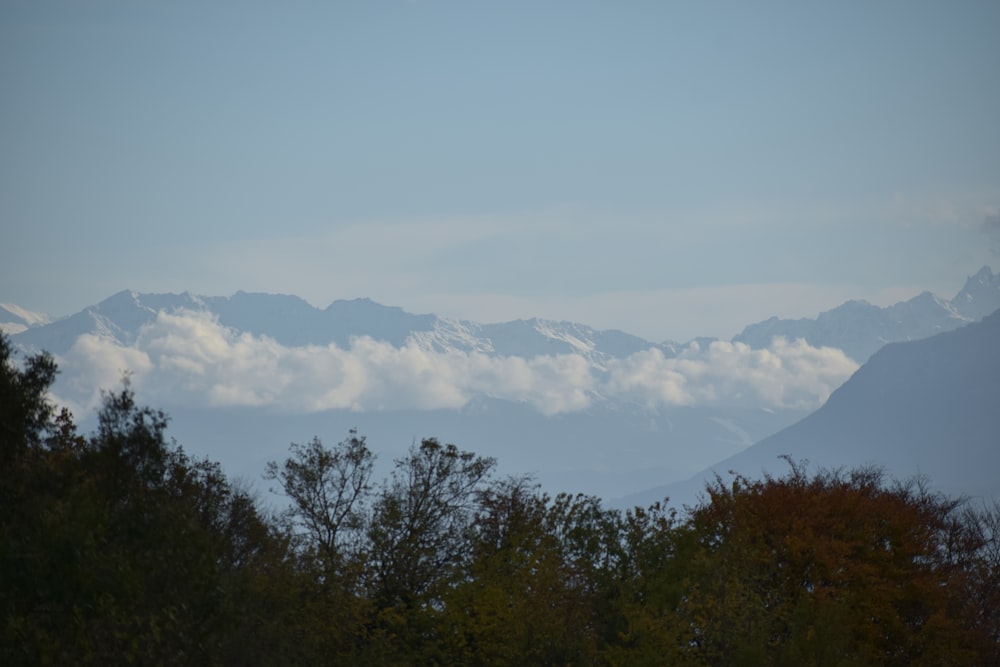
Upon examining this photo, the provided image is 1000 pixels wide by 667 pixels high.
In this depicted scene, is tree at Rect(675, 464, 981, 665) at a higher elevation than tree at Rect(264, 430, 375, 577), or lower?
lower

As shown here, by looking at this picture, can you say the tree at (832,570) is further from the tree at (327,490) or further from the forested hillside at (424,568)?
the tree at (327,490)

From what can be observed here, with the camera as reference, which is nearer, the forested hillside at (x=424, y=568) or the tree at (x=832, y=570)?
the forested hillside at (x=424, y=568)

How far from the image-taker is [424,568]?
55.3m

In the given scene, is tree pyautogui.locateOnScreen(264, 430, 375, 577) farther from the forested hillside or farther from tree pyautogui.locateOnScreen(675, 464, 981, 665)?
tree pyautogui.locateOnScreen(675, 464, 981, 665)

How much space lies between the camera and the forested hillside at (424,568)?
27719mm

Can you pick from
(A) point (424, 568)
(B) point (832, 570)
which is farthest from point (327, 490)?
(B) point (832, 570)

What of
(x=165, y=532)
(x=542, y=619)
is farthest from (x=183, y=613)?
(x=542, y=619)

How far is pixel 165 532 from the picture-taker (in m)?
30.5

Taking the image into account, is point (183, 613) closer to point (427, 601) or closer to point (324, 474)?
point (427, 601)

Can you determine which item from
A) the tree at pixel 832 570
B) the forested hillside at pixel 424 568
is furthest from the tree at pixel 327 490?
the tree at pixel 832 570

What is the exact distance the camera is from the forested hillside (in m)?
27.7

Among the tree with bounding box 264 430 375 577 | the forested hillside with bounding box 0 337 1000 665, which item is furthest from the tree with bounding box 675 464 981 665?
the tree with bounding box 264 430 375 577

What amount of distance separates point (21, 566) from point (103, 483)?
5268 millimetres

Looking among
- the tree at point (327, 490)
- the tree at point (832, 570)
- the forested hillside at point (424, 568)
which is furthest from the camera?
the tree at point (327, 490)
